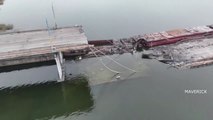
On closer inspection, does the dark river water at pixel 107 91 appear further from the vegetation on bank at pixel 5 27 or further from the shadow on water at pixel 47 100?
the vegetation on bank at pixel 5 27

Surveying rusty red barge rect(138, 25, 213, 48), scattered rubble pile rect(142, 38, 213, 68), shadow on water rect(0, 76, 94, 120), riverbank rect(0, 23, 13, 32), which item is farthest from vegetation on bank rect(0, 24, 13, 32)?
scattered rubble pile rect(142, 38, 213, 68)

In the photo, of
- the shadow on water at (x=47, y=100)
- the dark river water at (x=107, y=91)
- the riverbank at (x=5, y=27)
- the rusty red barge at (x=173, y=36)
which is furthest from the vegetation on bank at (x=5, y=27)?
the rusty red barge at (x=173, y=36)

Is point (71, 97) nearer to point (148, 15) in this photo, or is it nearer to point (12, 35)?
point (12, 35)

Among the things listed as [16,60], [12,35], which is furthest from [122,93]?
[12,35]

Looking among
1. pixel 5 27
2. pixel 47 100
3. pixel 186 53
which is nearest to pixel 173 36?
pixel 186 53

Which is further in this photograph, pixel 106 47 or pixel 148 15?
pixel 148 15

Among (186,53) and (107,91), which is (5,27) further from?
(186,53)

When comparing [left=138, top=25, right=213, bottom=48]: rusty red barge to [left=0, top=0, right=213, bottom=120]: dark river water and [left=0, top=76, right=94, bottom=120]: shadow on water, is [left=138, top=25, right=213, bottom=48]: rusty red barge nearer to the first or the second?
[left=0, top=0, right=213, bottom=120]: dark river water
